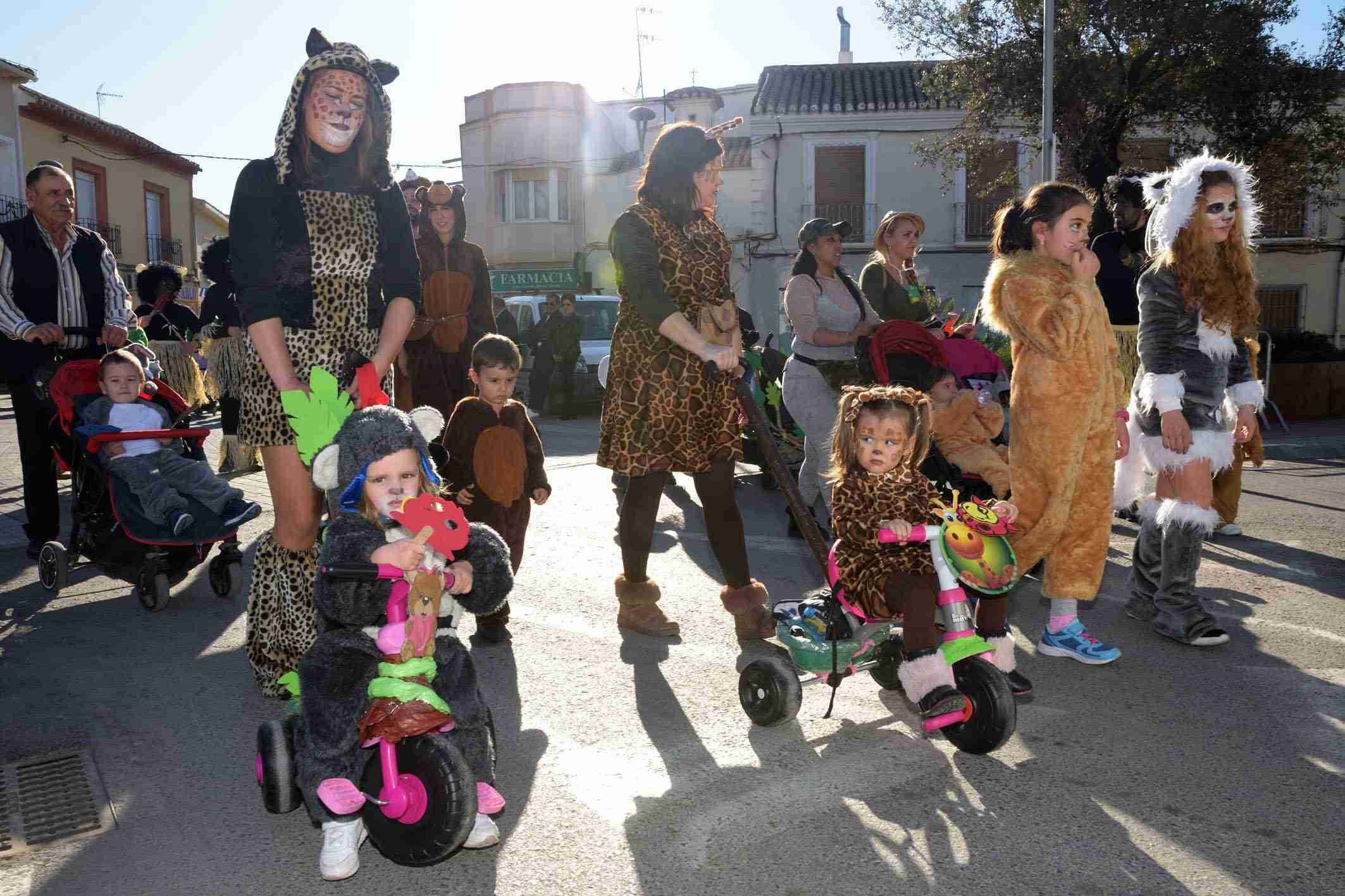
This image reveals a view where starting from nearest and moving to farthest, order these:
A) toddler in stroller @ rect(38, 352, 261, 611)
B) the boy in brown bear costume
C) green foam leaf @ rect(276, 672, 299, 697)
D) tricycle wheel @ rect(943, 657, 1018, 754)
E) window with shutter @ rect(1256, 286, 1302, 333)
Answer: green foam leaf @ rect(276, 672, 299, 697)
tricycle wheel @ rect(943, 657, 1018, 754)
the boy in brown bear costume
toddler in stroller @ rect(38, 352, 261, 611)
window with shutter @ rect(1256, 286, 1302, 333)

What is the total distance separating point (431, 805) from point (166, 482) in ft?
12.1

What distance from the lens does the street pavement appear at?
291 cm

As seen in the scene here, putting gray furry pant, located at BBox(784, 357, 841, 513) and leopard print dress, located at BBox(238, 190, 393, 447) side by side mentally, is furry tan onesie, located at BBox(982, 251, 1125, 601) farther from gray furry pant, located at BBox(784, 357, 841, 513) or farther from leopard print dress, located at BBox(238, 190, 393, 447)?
leopard print dress, located at BBox(238, 190, 393, 447)

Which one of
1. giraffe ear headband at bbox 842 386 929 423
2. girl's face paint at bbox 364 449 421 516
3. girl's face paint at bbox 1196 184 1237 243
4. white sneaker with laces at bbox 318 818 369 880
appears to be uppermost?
girl's face paint at bbox 1196 184 1237 243

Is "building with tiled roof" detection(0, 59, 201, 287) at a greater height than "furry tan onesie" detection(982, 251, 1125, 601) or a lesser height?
greater

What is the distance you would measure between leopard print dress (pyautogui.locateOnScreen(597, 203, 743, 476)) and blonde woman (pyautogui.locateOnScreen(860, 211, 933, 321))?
6.71ft

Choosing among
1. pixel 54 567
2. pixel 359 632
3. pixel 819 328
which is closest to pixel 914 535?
pixel 359 632

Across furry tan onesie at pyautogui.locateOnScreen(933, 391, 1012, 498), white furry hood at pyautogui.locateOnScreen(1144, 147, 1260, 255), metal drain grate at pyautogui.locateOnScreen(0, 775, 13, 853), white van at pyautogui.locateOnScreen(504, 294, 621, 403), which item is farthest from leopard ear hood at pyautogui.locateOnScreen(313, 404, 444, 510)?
white van at pyautogui.locateOnScreen(504, 294, 621, 403)

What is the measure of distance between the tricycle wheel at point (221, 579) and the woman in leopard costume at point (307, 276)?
175cm

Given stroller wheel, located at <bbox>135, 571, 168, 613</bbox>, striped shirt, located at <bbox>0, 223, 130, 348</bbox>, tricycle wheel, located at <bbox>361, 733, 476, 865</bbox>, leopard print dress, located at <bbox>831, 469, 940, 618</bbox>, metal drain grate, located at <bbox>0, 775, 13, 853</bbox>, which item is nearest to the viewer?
tricycle wheel, located at <bbox>361, 733, 476, 865</bbox>

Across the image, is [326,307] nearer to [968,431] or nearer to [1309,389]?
[968,431]

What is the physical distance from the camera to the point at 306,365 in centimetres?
403

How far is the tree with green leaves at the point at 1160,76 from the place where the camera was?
20.5 metres

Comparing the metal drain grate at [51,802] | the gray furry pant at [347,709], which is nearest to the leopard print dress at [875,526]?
the gray furry pant at [347,709]
